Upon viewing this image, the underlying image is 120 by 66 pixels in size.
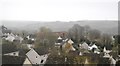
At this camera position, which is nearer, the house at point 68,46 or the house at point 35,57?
the house at point 35,57

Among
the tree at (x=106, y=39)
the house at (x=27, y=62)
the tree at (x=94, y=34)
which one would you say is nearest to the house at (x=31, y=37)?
the house at (x=27, y=62)

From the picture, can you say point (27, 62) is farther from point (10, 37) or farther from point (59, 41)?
point (59, 41)

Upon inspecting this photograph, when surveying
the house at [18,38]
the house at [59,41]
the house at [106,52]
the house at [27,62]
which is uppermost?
the house at [18,38]

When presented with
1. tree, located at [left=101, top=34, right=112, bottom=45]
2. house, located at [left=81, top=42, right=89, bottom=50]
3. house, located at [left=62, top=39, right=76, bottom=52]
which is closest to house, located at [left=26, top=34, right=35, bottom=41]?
house, located at [left=62, top=39, right=76, bottom=52]

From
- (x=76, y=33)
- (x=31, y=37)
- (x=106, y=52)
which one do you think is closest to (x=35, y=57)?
(x=31, y=37)

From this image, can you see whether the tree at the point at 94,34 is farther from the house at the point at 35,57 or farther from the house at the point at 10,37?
the house at the point at 10,37
